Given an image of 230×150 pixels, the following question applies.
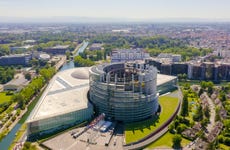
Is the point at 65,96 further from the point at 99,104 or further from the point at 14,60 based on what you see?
the point at 14,60

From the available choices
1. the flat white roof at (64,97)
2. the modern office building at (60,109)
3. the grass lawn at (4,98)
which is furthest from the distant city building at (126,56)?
the grass lawn at (4,98)

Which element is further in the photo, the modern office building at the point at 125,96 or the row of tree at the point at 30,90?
the row of tree at the point at 30,90

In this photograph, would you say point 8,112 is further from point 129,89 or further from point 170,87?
point 170,87

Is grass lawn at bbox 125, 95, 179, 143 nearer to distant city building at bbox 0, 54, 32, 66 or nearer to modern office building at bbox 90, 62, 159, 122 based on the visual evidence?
modern office building at bbox 90, 62, 159, 122

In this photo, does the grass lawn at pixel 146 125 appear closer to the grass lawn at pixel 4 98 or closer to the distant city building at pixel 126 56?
the grass lawn at pixel 4 98

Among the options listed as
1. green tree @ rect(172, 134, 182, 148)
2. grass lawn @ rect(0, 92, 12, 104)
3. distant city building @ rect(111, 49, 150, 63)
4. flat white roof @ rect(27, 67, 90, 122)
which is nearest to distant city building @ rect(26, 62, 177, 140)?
flat white roof @ rect(27, 67, 90, 122)

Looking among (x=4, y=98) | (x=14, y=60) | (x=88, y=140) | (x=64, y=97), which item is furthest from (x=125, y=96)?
(x=14, y=60)

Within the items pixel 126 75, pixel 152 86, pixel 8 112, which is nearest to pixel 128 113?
pixel 152 86
